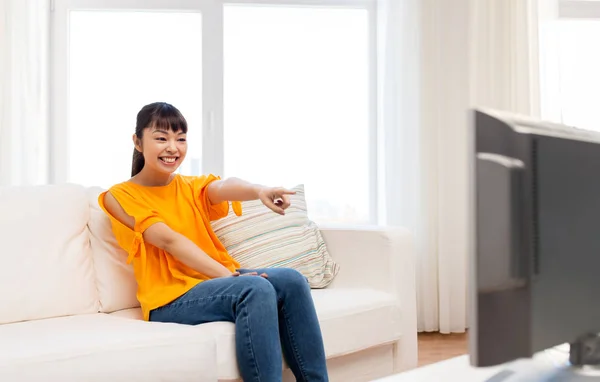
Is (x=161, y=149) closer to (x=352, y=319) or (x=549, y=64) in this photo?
(x=352, y=319)

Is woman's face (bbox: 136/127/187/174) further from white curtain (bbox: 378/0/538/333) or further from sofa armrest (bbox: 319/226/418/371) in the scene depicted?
white curtain (bbox: 378/0/538/333)

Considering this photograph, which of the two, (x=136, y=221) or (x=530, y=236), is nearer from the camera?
(x=530, y=236)

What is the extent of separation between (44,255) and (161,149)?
47cm

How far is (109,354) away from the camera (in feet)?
5.51

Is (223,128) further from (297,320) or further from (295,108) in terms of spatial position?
(297,320)

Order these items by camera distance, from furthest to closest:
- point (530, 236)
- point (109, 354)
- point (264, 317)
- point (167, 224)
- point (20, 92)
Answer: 1. point (20, 92)
2. point (167, 224)
3. point (264, 317)
4. point (109, 354)
5. point (530, 236)

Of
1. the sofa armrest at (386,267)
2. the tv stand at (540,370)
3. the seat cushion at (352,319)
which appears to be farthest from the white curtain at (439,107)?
the tv stand at (540,370)

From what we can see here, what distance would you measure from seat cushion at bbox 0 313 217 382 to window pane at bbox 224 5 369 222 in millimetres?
1962

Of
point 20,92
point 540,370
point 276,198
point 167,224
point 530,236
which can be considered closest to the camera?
point 530,236

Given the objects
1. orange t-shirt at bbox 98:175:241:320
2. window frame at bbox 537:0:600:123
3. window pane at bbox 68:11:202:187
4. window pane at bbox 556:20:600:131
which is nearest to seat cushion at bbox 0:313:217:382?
orange t-shirt at bbox 98:175:241:320

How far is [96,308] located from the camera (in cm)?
223

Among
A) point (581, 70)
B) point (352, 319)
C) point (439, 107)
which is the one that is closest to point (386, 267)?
point (352, 319)

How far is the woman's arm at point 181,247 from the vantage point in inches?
82.0

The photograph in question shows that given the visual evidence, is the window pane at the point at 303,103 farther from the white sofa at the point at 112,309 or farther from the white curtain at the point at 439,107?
the white sofa at the point at 112,309
